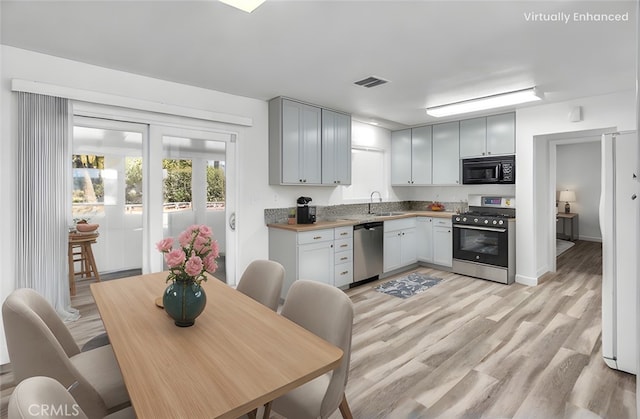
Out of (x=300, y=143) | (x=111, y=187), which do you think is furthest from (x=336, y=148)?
(x=111, y=187)

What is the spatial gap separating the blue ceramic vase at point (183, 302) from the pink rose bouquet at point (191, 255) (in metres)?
0.04

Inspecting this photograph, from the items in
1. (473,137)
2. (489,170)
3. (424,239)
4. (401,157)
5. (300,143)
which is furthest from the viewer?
(401,157)

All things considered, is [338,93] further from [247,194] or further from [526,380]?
Result: [526,380]

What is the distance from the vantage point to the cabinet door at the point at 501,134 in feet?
15.1

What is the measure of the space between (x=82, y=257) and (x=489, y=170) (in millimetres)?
5258

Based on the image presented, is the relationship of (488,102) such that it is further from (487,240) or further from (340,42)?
(340,42)

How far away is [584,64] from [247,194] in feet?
11.8

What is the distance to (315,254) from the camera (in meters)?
4.05

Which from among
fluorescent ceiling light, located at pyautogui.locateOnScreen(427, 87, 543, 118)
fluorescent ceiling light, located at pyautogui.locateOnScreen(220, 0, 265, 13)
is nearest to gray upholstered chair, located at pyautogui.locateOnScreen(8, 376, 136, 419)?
fluorescent ceiling light, located at pyautogui.locateOnScreen(220, 0, 265, 13)

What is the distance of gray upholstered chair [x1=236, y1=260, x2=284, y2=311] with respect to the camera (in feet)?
6.91

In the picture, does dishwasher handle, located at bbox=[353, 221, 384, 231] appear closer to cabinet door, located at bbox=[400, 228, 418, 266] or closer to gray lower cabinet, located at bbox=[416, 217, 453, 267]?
cabinet door, located at bbox=[400, 228, 418, 266]

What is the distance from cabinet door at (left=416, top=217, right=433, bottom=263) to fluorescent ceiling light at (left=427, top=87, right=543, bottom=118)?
178cm

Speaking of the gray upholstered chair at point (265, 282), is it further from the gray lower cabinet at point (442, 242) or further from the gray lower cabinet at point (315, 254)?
the gray lower cabinet at point (442, 242)

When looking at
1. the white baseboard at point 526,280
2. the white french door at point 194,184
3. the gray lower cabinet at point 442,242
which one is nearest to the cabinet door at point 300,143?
the white french door at point 194,184
